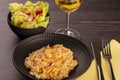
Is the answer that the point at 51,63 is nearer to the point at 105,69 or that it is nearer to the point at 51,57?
the point at 51,57

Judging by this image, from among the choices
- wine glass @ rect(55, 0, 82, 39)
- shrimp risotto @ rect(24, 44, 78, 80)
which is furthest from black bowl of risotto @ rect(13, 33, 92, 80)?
wine glass @ rect(55, 0, 82, 39)

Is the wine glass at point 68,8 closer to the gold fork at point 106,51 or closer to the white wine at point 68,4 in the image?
the white wine at point 68,4

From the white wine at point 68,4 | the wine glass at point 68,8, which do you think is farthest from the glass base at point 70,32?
the white wine at point 68,4

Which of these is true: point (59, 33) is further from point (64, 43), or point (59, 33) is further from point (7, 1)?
point (7, 1)

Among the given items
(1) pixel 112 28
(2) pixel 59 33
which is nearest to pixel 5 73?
(2) pixel 59 33

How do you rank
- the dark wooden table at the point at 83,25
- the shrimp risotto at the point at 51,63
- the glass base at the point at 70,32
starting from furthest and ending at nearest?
the glass base at the point at 70,32 < the dark wooden table at the point at 83,25 < the shrimp risotto at the point at 51,63
